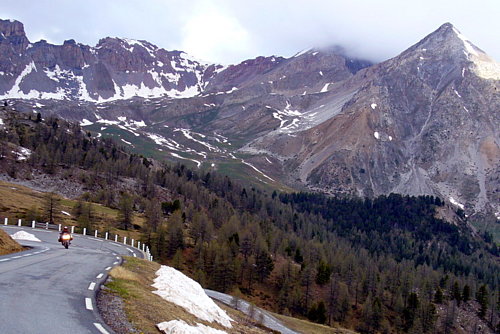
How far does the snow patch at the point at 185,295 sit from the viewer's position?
985 inches

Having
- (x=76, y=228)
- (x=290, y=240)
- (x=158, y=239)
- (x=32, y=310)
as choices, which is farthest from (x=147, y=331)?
(x=290, y=240)

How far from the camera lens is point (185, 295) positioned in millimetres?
26953

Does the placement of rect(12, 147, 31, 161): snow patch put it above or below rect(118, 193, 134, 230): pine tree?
above

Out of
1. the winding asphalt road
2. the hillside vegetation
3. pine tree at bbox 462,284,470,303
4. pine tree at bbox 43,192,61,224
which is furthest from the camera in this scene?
pine tree at bbox 462,284,470,303

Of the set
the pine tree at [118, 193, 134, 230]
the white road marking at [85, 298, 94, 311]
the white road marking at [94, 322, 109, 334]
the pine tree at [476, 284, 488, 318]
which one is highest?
the pine tree at [118, 193, 134, 230]

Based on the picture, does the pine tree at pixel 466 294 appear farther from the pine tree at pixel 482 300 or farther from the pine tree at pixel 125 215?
the pine tree at pixel 125 215

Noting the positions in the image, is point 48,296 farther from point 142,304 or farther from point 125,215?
point 125,215

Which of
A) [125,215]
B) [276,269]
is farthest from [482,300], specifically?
[125,215]

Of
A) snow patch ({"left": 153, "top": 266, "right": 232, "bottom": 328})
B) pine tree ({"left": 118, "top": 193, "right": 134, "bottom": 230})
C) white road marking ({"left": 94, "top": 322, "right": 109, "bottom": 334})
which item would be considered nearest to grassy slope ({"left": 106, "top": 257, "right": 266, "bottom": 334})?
snow patch ({"left": 153, "top": 266, "right": 232, "bottom": 328})

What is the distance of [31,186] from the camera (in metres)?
158

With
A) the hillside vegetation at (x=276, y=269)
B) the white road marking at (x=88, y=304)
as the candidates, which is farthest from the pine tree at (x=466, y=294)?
the white road marking at (x=88, y=304)

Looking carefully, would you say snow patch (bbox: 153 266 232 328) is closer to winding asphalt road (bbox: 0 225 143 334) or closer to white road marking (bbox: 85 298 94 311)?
winding asphalt road (bbox: 0 225 143 334)

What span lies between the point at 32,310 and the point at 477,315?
16589cm

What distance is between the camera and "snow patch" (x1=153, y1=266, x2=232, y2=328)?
2503 centimetres
